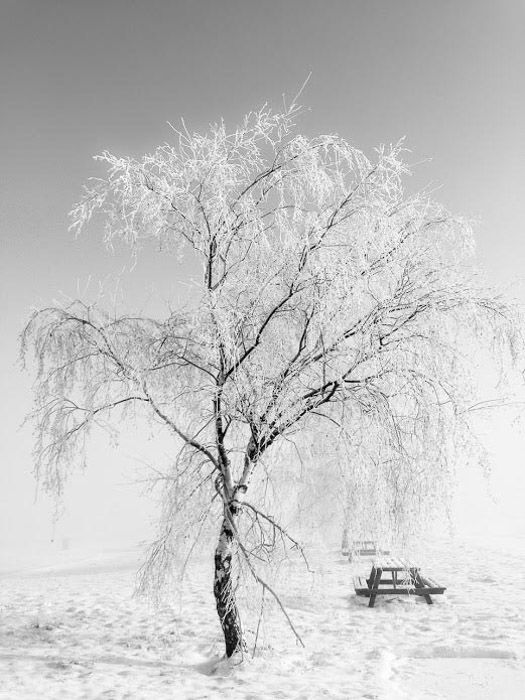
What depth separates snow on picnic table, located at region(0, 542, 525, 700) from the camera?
224 inches

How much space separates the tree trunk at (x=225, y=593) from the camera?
21.5ft

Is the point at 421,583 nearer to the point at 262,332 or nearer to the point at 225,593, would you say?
the point at 225,593

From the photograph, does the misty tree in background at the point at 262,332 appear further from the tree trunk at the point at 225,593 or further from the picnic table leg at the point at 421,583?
the picnic table leg at the point at 421,583

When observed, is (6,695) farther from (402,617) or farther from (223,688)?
(402,617)

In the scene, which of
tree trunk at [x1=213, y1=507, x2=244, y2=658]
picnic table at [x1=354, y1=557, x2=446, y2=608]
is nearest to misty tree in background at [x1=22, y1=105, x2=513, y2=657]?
tree trunk at [x1=213, y1=507, x2=244, y2=658]

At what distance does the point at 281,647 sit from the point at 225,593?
133cm

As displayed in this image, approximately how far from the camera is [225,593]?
6.77 metres

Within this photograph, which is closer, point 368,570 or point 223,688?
point 223,688

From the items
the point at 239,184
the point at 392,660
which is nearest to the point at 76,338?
the point at 239,184

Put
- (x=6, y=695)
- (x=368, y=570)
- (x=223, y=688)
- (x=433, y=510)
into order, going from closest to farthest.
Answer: (x=6, y=695)
(x=223, y=688)
(x=433, y=510)
(x=368, y=570)

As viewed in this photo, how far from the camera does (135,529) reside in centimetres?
6244

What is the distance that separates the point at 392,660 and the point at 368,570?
26.9ft

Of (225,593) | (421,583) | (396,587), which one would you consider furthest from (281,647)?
(421,583)

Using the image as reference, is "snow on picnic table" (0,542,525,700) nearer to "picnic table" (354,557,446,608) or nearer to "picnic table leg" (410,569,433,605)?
"picnic table leg" (410,569,433,605)
